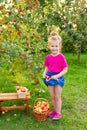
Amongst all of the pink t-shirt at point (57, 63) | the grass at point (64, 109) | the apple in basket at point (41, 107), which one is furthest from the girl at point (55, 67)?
the grass at point (64, 109)

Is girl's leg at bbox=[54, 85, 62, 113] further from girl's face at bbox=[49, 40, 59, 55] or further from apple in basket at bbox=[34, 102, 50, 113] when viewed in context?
girl's face at bbox=[49, 40, 59, 55]

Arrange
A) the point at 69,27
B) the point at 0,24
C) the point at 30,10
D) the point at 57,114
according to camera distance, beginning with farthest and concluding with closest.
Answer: the point at 69,27, the point at 30,10, the point at 0,24, the point at 57,114

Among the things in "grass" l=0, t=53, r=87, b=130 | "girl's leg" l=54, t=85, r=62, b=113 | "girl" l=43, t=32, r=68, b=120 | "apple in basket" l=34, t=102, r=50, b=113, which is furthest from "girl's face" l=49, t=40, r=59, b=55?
"grass" l=0, t=53, r=87, b=130

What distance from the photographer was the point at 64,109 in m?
5.23

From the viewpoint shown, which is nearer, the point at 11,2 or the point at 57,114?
the point at 57,114

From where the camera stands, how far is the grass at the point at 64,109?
4.52 m

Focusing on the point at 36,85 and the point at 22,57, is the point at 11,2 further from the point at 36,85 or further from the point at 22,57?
the point at 36,85

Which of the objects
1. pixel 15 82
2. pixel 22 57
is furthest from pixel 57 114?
pixel 15 82

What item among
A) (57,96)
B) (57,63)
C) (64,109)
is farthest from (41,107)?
(57,63)

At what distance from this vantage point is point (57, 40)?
450 centimetres

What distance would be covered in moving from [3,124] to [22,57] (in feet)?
3.72

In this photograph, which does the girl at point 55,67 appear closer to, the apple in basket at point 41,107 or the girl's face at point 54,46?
the girl's face at point 54,46

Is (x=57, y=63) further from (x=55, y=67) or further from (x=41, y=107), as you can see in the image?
(x=41, y=107)

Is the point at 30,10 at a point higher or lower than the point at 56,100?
higher
